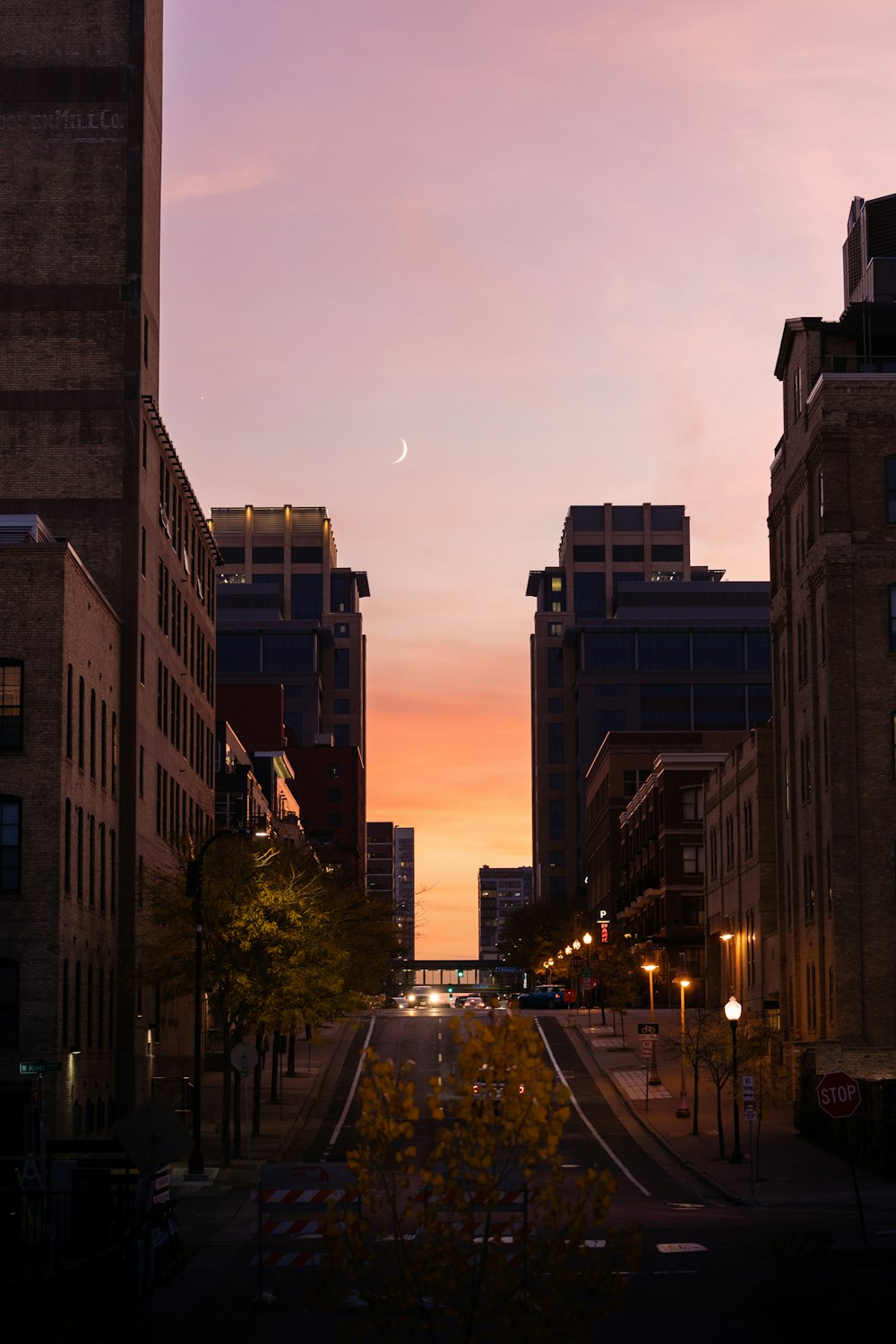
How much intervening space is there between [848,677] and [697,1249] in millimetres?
33984

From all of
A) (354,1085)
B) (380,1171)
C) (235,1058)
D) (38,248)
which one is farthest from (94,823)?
(380,1171)

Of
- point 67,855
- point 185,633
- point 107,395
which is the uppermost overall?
point 107,395

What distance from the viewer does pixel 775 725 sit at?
74.4 m

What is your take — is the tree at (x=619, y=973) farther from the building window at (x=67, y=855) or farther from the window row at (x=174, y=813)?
the building window at (x=67, y=855)

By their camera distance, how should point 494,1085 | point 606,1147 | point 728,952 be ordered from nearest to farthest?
point 494,1085, point 606,1147, point 728,952

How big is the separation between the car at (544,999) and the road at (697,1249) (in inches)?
1755

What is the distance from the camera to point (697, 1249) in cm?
3198

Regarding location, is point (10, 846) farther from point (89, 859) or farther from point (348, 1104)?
point (348, 1104)

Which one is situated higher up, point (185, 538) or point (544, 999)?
point (185, 538)

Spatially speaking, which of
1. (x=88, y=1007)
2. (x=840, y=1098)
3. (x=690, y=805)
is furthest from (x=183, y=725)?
(x=690, y=805)

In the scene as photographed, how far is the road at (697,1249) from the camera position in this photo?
76.4 feet

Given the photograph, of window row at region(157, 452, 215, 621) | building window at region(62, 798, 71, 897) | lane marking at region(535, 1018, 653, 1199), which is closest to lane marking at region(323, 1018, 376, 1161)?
lane marking at region(535, 1018, 653, 1199)

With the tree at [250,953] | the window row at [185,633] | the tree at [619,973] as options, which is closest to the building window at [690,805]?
the tree at [619,973]

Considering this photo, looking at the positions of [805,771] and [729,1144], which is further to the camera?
[805,771]
